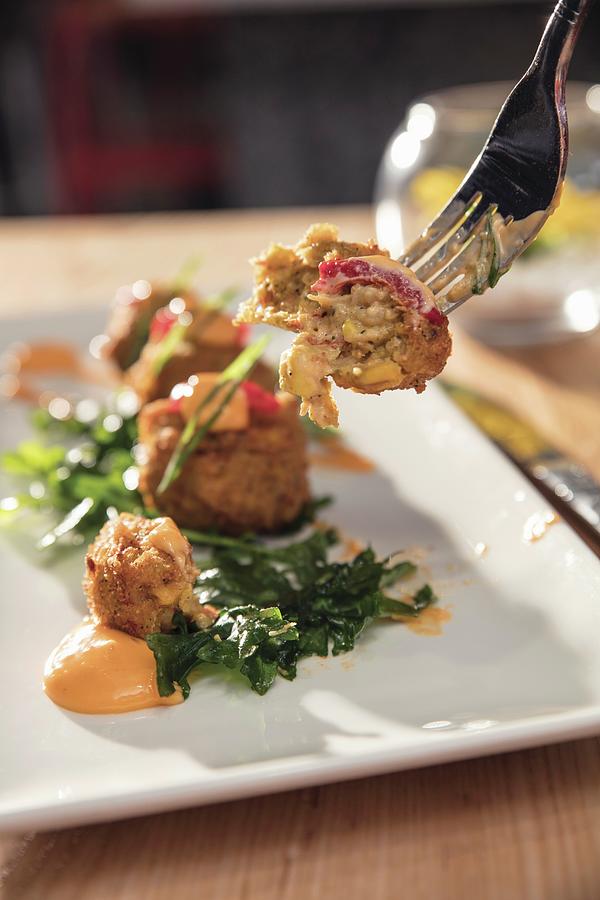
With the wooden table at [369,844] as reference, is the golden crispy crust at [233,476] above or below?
below

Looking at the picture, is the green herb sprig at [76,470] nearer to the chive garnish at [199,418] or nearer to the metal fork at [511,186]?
the chive garnish at [199,418]

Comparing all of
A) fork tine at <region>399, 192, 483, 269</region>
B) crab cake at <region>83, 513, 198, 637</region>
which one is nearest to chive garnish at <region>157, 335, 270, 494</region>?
crab cake at <region>83, 513, 198, 637</region>

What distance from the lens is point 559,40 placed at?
85.0 inches

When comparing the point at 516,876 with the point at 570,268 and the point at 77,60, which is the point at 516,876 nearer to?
the point at 570,268

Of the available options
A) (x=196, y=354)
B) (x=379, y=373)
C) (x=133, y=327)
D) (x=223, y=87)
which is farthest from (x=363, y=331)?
(x=223, y=87)

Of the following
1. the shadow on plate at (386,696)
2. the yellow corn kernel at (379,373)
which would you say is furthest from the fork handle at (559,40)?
the shadow on plate at (386,696)

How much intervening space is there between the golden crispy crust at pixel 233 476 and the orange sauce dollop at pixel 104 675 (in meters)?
0.77

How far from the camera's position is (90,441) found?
12.7 ft

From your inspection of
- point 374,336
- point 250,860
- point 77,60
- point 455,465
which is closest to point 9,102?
point 77,60

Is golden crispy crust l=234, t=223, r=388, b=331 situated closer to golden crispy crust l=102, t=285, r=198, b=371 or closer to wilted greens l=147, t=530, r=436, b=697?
wilted greens l=147, t=530, r=436, b=697

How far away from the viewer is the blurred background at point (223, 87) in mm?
9008

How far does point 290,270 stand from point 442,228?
0.37m

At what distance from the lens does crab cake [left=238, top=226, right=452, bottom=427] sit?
219 centimetres

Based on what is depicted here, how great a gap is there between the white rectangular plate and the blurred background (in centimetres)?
682
